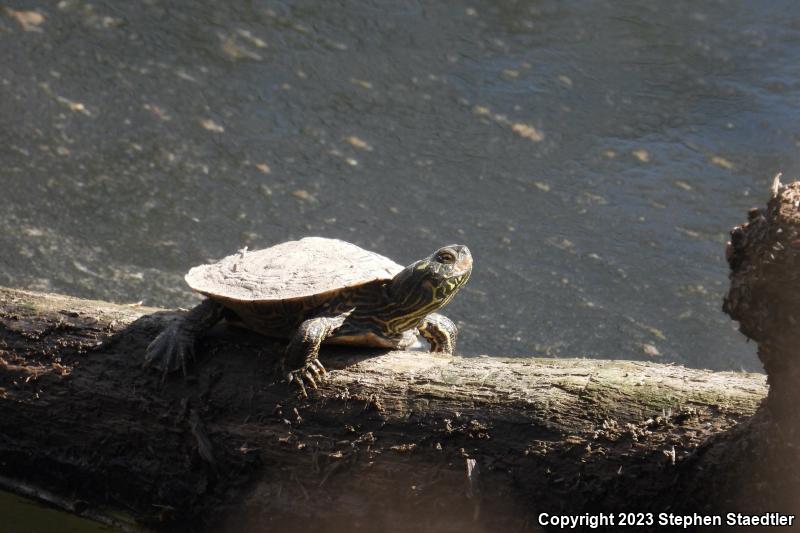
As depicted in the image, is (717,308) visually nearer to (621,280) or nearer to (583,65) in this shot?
(621,280)

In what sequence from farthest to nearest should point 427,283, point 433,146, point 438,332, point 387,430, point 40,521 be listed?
point 433,146
point 438,332
point 40,521
point 427,283
point 387,430

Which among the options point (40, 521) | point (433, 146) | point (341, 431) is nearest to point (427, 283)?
point (341, 431)

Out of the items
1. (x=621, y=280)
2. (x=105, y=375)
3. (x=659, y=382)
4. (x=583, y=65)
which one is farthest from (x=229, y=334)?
(x=583, y=65)

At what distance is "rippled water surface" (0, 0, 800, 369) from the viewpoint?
6352mm

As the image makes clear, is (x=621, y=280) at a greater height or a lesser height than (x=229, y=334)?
lesser

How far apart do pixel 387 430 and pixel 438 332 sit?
0.81m

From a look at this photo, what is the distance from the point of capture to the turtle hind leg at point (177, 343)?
128 inches

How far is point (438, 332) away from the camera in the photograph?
3.65 m

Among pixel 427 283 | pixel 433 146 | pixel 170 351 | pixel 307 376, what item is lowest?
pixel 433 146

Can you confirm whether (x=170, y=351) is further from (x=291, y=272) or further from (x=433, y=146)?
(x=433, y=146)

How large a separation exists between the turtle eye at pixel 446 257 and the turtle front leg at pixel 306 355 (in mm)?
482

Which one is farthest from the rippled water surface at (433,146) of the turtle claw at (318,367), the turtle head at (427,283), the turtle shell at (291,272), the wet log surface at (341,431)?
the turtle claw at (318,367)

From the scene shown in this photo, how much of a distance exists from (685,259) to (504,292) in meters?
1.76

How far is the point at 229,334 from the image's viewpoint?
345cm
